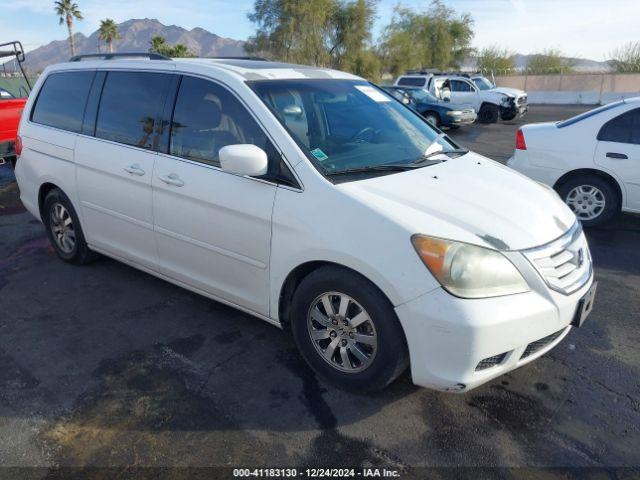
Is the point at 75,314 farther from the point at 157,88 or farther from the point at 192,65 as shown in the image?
the point at 192,65

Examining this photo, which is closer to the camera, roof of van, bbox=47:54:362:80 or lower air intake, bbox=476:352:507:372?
lower air intake, bbox=476:352:507:372

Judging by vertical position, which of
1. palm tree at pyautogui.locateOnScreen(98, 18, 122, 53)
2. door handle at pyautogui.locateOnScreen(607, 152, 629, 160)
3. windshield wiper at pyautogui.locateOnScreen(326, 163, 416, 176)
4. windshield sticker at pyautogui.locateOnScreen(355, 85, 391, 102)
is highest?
palm tree at pyautogui.locateOnScreen(98, 18, 122, 53)

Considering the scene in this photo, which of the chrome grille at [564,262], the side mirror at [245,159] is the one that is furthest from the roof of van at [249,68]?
the chrome grille at [564,262]

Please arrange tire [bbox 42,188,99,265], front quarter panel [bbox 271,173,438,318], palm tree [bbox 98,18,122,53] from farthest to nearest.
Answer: palm tree [bbox 98,18,122,53]
tire [bbox 42,188,99,265]
front quarter panel [bbox 271,173,438,318]

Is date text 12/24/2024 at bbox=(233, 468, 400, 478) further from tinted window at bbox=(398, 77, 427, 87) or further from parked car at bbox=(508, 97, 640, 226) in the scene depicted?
tinted window at bbox=(398, 77, 427, 87)

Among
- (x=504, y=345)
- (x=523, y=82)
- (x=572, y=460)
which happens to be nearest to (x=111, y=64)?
(x=504, y=345)

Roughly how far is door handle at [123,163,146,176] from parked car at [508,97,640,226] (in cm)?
463

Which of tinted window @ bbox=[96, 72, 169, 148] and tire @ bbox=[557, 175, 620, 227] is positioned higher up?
tinted window @ bbox=[96, 72, 169, 148]

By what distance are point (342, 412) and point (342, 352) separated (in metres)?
0.33

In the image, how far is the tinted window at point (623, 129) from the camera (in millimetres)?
5898

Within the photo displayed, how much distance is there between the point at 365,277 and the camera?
108 inches

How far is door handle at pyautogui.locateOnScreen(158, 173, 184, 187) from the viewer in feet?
11.6

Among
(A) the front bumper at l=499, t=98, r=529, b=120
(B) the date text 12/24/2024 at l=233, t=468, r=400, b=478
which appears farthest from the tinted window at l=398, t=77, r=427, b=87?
(B) the date text 12/24/2024 at l=233, t=468, r=400, b=478

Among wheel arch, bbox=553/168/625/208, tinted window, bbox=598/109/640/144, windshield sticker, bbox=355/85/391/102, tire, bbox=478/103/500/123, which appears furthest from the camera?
tire, bbox=478/103/500/123
